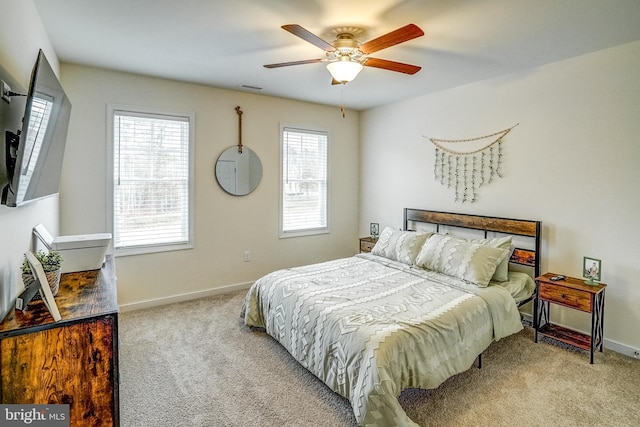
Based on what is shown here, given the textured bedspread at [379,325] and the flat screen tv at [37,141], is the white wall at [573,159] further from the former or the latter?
the flat screen tv at [37,141]

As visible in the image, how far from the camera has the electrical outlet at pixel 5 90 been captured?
1443 mm

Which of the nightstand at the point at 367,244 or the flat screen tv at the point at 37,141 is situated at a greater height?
the flat screen tv at the point at 37,141

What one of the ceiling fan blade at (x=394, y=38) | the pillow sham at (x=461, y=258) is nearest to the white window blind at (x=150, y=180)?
the ceiling fan blade at (x=394, y=38)

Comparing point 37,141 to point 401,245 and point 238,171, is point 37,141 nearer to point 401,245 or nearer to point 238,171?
point 238,171

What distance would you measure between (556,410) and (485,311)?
2.36 ft

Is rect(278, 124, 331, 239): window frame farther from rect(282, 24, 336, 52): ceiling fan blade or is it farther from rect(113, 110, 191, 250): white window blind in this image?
rect(282, 24, 336, 52): ceiling fan blade

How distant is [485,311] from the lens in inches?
103

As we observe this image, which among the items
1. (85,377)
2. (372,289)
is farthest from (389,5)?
(85,377)

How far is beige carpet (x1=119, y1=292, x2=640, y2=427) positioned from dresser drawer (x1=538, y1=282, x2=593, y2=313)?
0.44 metres

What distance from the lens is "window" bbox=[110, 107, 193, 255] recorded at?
11.9 ft

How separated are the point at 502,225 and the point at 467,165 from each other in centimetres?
81

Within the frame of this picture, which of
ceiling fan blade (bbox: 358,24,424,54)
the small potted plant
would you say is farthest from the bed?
ceiling fan blade (bbox: 358,24,424,54)

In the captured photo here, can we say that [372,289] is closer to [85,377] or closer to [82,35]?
[85,377]

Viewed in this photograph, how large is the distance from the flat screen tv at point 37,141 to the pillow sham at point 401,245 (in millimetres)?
3101
